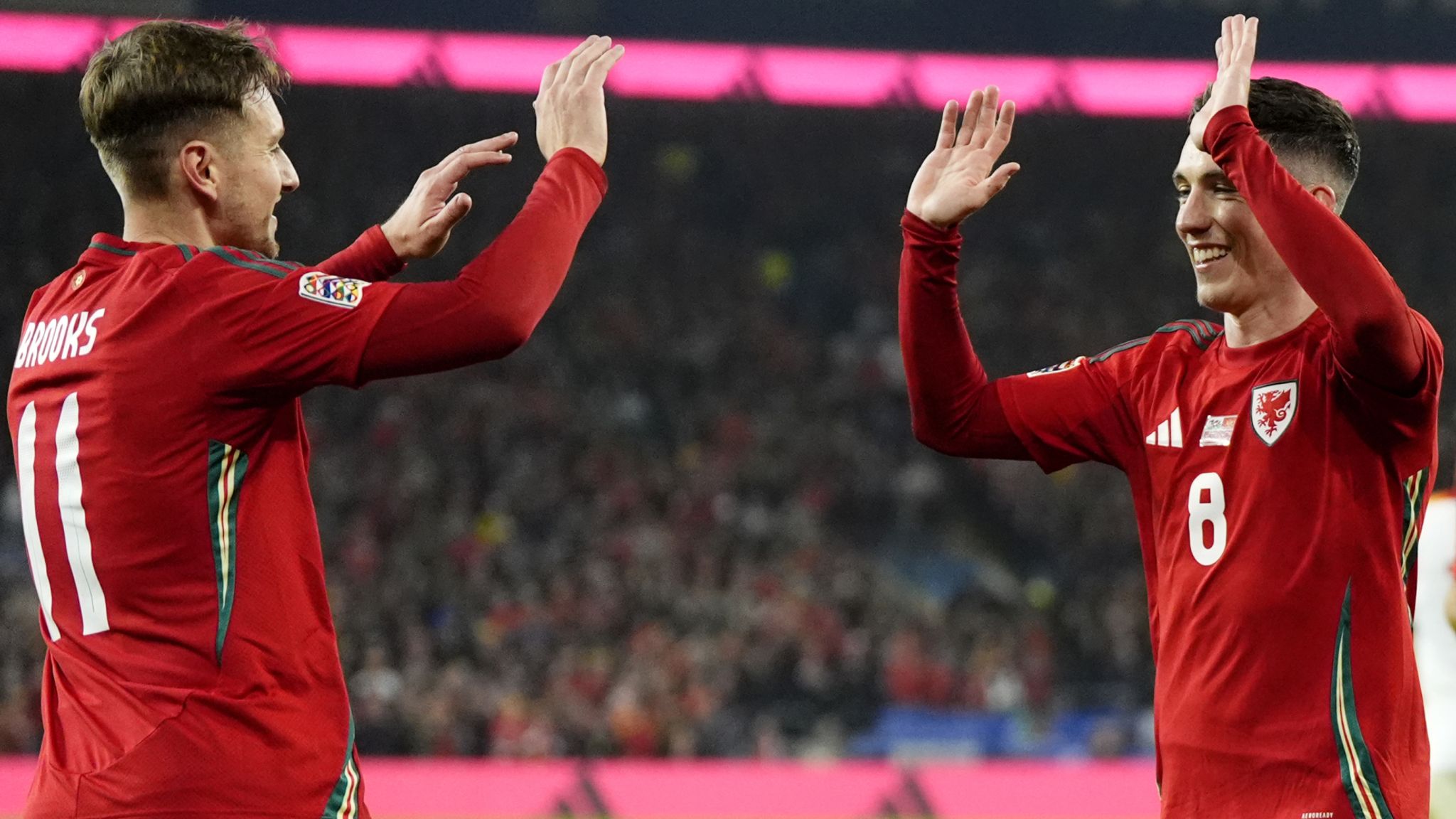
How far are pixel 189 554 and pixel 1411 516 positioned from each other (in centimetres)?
192

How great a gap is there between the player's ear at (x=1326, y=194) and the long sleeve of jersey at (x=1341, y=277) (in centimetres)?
23

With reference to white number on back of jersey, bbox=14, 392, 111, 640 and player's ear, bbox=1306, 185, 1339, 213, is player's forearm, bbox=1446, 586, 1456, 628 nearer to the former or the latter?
player's ear, bbox=1306, 185, 1339, 213

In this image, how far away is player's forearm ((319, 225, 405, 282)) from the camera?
278 centimetres

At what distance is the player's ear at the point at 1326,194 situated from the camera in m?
2.54

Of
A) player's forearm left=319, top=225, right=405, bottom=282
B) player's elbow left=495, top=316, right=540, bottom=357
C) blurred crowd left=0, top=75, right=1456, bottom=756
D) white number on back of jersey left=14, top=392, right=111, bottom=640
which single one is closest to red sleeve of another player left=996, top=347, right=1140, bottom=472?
player's elbow left=495, top=316, right=540, bottom=357

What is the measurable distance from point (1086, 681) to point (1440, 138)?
9.78 meters

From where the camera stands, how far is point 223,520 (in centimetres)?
216

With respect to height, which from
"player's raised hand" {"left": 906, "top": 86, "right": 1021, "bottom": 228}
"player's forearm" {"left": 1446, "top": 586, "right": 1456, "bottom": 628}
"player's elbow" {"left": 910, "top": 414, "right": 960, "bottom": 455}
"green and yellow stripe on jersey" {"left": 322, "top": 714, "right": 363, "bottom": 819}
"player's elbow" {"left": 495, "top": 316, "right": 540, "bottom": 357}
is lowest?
"green and yellow stripe on jersey" {"left": 322, "top": 714, "right": 363, "bottom": 819}

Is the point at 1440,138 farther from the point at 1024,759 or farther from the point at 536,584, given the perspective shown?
the point at 536,584

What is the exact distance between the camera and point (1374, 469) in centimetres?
234

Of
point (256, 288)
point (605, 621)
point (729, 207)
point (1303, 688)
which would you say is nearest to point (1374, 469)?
point (1303, 688)

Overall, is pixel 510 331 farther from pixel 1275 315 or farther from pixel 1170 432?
pixel 1275 315

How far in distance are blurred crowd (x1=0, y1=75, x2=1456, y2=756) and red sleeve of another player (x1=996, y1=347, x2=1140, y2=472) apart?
333 inches

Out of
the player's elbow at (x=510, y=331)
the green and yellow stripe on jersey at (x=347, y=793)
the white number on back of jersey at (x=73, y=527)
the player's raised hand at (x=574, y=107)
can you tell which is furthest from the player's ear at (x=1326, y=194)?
the white number on back of jersey at (x=73, y=527)
